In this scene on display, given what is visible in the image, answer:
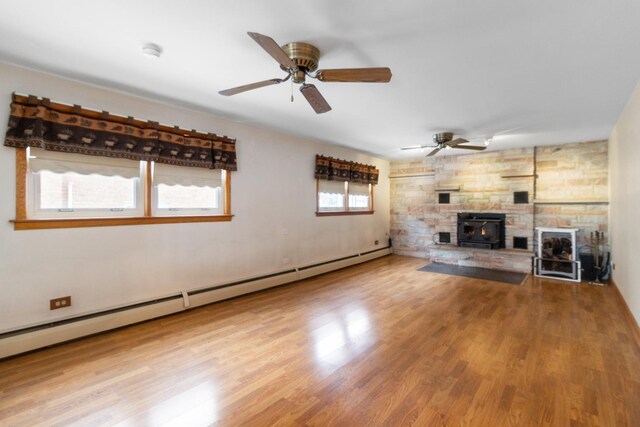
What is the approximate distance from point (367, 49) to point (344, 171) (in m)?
3.88

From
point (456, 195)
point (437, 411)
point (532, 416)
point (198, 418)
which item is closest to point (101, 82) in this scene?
point (198, 418)

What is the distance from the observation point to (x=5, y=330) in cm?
254

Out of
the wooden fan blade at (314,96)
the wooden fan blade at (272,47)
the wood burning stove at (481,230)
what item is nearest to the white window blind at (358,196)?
the wood burning stove at (481,230)

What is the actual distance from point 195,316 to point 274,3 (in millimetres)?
3260

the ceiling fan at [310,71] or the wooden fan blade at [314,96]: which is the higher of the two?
the ceiling fan at [310,71]

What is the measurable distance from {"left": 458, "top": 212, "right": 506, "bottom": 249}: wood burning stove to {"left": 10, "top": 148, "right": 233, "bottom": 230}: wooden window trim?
509cm

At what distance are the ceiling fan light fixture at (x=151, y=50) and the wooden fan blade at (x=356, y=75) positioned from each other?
127cm

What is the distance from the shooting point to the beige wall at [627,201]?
3.07 meters

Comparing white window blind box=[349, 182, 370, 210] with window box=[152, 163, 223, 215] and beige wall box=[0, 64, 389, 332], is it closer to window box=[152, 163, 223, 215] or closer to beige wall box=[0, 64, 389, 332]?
beige wall box=[0, 64, 389, 332]

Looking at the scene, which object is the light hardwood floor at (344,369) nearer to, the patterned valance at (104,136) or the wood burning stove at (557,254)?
the wood burning stove at (557,254)

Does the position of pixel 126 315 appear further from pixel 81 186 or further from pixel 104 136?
pixel 104 136

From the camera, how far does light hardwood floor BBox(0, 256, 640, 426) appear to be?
6.17 feet

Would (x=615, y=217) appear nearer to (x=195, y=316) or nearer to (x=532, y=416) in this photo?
(x=532, y=416)

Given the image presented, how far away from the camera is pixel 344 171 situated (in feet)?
20.2
